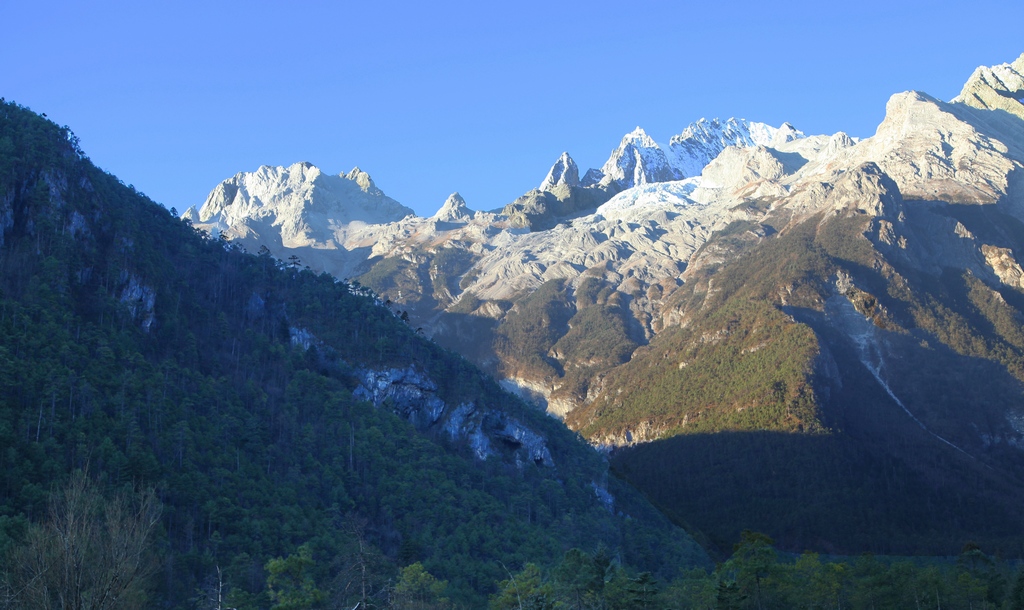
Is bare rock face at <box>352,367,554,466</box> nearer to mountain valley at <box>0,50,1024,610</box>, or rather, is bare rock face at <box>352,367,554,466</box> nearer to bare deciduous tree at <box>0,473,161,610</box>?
mountain valley at <box>0,50,1024,610</box>

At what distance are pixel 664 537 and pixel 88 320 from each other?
86.1m

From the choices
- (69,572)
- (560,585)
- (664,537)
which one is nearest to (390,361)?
(664,537)

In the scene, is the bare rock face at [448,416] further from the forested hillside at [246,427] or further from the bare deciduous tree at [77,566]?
the bare deciduous tree at [77,566]

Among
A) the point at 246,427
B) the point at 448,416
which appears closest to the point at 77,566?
the point at 246,427

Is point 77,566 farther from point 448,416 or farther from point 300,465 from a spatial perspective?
point 448,416

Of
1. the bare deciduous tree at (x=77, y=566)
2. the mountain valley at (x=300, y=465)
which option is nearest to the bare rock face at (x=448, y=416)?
the mountain valley at (x=300, y=465)

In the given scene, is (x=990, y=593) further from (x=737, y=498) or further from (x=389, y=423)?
(x=737, y=498)

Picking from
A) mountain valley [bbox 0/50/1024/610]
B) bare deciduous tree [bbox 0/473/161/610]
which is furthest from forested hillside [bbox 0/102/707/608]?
bare deciduous tree [bbox 0/473/161/610]

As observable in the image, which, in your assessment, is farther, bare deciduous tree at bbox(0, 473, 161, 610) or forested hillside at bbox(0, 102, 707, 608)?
forested hillside at bbox(0, 102, 707, 608)

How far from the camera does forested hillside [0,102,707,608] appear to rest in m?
90.4

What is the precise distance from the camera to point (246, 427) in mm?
118625

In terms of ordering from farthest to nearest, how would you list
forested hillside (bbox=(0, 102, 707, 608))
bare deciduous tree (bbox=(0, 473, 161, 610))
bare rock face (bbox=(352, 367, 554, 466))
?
bare rock face (bbox=(352, 367, 554, 466))
forested hillside (bbox=(0, 102, 707, 608))
bare deciduous tree (bbox=(0, 473, 161, 610))

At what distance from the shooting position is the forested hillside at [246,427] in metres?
90.4

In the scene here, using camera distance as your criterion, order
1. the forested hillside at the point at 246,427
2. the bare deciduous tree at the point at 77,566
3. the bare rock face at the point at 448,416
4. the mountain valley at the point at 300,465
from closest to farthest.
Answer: the bare deciduous tree at the point at 77,566
the mountain valley at the point at 300,465
the forested hillside at the point at 246,427
the bare rock face at the point at 448,416
